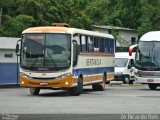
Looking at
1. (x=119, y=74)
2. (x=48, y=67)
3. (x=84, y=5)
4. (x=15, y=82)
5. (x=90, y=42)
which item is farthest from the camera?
(x=84, y=5)

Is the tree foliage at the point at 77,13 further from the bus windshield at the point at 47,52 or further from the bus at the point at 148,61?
the bus windshield at the point at 47,52

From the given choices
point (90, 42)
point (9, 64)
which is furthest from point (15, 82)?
point (90, 42)

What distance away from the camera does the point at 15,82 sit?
37.0m

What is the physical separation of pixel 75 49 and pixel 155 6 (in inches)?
1652

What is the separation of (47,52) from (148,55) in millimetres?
10097

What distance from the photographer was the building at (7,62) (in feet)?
117

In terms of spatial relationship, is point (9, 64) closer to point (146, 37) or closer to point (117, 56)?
point (146, 37)

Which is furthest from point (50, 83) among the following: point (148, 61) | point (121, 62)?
point (121, 62)

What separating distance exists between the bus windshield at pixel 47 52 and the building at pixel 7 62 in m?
10.0

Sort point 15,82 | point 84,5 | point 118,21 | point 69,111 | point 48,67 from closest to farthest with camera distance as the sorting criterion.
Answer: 1. point 69,111
2. point 48,67
3. point 15,82
4. point 84,5
5. point 118,21

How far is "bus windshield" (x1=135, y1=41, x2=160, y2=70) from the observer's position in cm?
3347

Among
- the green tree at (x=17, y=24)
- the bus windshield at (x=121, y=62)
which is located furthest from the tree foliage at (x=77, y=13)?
the bus windshield at (x=121, y=62)

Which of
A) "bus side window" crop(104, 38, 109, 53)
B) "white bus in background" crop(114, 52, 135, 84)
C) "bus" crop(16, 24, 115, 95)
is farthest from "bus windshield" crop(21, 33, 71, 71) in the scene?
"white bus in background" crop(114, 52, 135, 84)

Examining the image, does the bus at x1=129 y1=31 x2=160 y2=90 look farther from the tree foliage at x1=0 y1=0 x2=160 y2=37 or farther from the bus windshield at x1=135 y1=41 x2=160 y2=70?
the tree foliage at x1=0 y1=0 x2=160 y2=37
